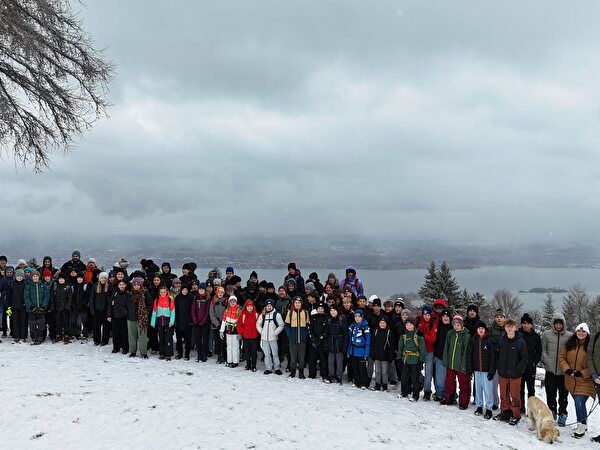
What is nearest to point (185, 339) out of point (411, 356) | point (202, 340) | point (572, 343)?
point (202, 340)

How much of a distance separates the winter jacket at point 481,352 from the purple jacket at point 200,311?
6.44 meters

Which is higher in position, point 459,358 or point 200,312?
point 200,312

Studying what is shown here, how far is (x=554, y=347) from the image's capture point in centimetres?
861

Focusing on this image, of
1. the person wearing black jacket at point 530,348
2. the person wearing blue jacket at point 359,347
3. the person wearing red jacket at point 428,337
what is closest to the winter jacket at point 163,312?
the person wearing blue jacket at point 359,347

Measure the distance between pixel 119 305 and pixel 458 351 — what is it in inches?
331

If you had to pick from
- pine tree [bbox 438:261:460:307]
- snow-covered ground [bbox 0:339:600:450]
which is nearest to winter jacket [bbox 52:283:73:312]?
snow-covered ground [bbox 0:339:600:450]

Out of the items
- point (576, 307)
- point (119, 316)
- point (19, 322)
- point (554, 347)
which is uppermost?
point (119, 316)

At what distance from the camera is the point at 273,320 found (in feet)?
34.4

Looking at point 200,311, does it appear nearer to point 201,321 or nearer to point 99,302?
point 201,321

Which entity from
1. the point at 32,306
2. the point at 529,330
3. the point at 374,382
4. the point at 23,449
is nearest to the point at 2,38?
the point at 32,306

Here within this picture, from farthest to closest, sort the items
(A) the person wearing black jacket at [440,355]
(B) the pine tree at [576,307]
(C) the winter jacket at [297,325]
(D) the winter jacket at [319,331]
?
(B) the pine tree at [576,307] → (C) the winter jacket at [297,325] → (D) the winter jacket at [319,331] → (A) the person wearing black jacket at [440,355]

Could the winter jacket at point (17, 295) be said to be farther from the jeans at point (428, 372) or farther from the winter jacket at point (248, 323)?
the jeans at point (428, 372)

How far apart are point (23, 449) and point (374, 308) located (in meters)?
7.25

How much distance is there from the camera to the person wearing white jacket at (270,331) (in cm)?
1044
